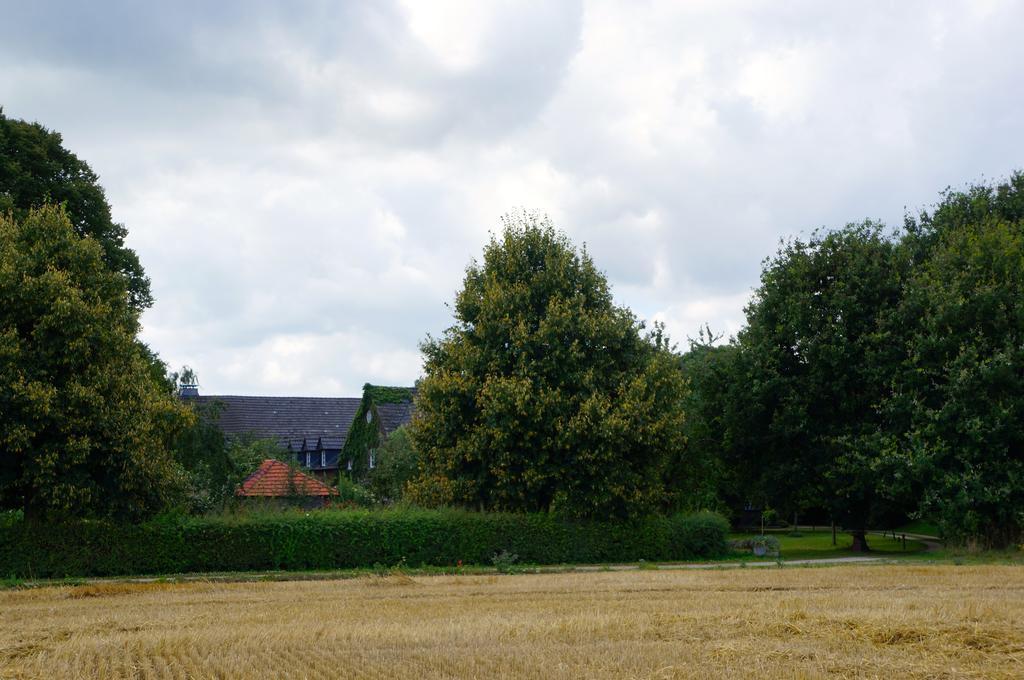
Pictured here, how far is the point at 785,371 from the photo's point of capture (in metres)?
34.9

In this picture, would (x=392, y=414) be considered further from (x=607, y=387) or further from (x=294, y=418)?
(x=607, y=387)

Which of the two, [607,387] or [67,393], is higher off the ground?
[607,387]

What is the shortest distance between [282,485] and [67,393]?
14.4 meters

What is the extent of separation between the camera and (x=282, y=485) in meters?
36.9

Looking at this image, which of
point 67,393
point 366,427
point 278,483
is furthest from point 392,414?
point 67,393

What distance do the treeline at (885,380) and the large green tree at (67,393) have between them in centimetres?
1889

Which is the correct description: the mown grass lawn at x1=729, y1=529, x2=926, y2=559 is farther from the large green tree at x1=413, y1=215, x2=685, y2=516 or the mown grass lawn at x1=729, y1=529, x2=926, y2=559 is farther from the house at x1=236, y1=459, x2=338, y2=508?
the house at x1=236, y1=459, x2=338, y2=508

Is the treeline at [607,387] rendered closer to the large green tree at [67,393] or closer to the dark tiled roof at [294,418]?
the large green tree at [67,393]

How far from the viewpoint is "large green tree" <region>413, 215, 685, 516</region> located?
28.4 meters

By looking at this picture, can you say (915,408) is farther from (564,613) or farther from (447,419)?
(564,613)

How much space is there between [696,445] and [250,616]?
24089 mm

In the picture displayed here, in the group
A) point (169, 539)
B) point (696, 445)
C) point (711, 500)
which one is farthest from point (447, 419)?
point (711, 500)

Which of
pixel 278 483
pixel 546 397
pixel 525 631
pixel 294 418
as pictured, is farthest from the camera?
pixel 294 418

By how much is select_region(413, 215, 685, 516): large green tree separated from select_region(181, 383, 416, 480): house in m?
28.8
